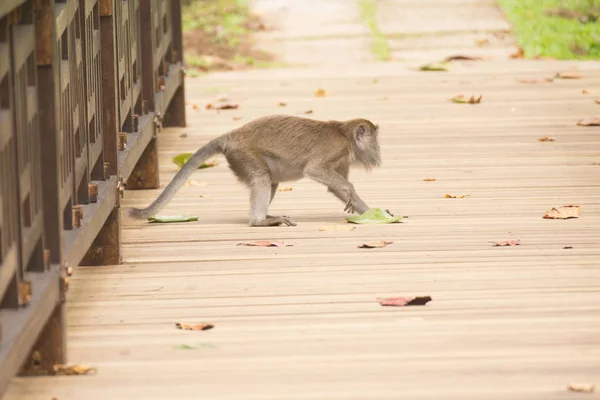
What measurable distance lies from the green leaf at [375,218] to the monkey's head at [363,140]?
438 mm

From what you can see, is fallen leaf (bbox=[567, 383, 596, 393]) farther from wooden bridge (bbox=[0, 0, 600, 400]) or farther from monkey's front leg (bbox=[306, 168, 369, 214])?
monkey's front leg (bbox=[306, 168, 369, 214])

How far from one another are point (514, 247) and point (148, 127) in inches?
98.8

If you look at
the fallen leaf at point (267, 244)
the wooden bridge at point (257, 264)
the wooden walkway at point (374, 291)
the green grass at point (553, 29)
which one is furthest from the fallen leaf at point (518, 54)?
the fallen leaf at point (267, 244)

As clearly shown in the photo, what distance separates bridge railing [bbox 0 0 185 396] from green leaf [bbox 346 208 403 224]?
3.86ft

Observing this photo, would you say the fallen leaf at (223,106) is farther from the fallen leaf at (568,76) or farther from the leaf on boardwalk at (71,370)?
the leaf on boardwalk at (71,370)

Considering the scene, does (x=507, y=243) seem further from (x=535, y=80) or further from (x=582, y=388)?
(x=535, y=80)

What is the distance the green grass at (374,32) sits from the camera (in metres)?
13.0

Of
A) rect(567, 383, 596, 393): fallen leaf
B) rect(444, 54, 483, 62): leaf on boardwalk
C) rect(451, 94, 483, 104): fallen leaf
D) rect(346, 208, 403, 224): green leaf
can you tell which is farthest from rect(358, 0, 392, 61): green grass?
rect(567, 383, 596, 393): fallen leaf

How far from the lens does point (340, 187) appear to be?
20.4 ft

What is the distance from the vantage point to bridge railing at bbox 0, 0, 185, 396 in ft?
11.0

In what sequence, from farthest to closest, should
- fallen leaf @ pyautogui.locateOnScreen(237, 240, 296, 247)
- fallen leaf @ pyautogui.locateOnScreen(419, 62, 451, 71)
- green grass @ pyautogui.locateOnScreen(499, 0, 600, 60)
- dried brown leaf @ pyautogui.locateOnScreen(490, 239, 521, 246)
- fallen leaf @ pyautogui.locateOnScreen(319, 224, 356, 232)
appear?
green grass @ pyautogui.locateOnScreen(499, 0, 600, 60)
fallen leaf @ pyautogui.locateOnScreen(419, 62, 451, 71)
fallen leaf @ pyautogui.locateOnScreen(319, 224, 356, 232)
fallen leaf @ pyautogui.locateOnScreen(237, 240, 296, 247)
dried brown leaf @ pyautogui.locateOnScreen(490, 239, 521, 246)

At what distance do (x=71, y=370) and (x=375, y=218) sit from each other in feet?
8.48

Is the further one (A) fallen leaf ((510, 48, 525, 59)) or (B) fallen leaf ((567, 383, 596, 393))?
(A) fallen leaf ((510, 48, 525, 59))

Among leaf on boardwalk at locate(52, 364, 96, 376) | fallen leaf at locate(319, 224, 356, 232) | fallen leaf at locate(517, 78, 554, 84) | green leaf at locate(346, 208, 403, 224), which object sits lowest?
Result: fallen leaf at locate(517, 78, 554, 84)
